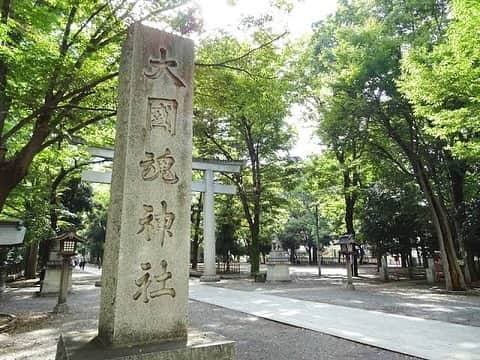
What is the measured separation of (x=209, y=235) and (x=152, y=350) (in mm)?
14979

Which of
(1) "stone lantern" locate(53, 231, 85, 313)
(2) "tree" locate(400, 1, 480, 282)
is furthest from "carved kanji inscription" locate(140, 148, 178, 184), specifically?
(2) "tree" locate(400, 1, 480, 282)

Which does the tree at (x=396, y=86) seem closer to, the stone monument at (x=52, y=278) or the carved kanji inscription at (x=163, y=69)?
the carved kanji inscription at (x=163, y=69)

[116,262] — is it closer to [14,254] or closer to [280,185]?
[280,185]

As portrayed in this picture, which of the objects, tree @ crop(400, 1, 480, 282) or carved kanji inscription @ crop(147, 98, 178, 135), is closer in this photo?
carved kanji inscription @ crop(147, 98, 178, 135)

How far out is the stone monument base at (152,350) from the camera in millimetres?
2895

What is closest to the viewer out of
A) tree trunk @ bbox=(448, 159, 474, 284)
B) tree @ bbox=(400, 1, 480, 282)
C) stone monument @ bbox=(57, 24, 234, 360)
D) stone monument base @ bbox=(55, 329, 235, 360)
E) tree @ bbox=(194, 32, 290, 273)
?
stone monument base @ bbox=(55, 329, 235, 360)

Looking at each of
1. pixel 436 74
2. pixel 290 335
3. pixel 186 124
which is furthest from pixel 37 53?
pixel 436 74

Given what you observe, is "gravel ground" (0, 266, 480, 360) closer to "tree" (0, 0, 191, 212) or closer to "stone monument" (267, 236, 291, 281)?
"tree" (0, 0, 191, 212)

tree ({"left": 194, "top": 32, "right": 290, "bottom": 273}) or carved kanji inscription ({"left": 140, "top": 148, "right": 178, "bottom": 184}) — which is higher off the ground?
tree ({"left": 194, "top": 32, "right": 290, "bottom": 273})

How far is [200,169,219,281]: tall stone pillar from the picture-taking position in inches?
698

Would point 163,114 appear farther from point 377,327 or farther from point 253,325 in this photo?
point 377,327

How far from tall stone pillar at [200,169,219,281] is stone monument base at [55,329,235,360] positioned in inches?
A: 569

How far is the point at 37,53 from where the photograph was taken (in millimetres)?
6648

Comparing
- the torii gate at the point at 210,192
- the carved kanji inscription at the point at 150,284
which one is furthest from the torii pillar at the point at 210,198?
the carved kanji inscription at the point at 150,284
